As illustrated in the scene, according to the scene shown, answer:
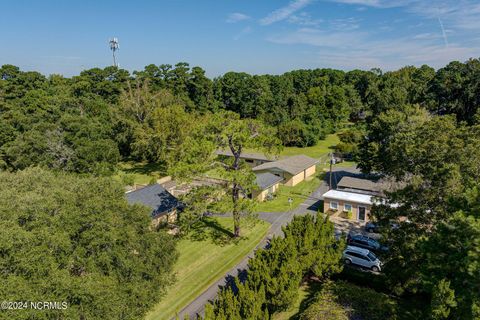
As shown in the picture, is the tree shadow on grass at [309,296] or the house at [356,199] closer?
the tree shadow on grass at [309,296]

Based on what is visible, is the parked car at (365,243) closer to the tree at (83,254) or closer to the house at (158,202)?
the house at (158,202)

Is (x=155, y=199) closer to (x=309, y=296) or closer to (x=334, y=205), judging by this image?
(x=309, y=296)

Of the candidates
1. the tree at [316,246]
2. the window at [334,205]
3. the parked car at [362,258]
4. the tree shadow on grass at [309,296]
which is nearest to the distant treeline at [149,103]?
the window at [334,205]

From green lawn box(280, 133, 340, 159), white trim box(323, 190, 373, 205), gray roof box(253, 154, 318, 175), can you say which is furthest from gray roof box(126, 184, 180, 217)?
green lawn box(280, 133, 340, 159)

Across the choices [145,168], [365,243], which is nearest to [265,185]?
[365,243]

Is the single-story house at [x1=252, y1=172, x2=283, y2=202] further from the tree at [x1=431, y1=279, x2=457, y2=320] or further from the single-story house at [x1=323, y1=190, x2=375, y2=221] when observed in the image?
the tree at [x1=431, y1=279, x2=457, y2=320]

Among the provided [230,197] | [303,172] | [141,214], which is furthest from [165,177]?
[141,214]
